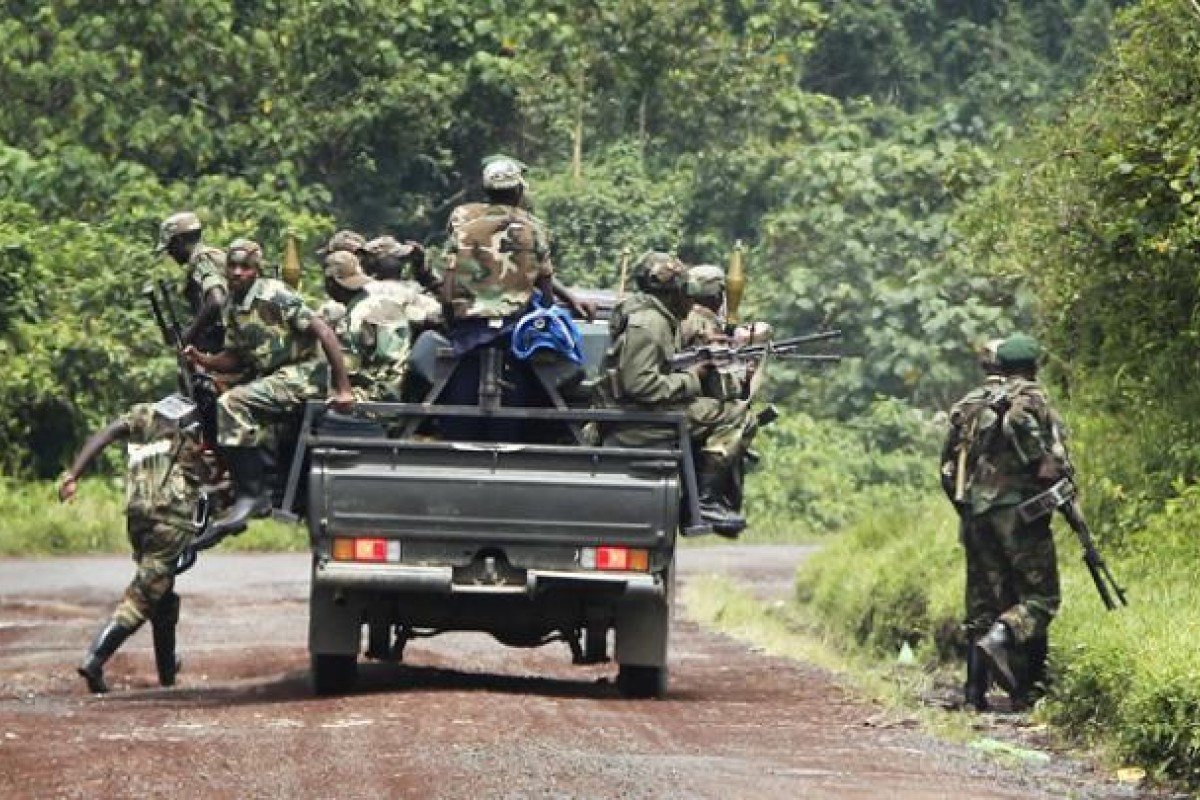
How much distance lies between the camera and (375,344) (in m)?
15.0

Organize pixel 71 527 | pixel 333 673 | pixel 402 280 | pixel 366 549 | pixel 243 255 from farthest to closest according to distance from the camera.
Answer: pixel 71 527
pixel 402 280
pixel 243 255
pixel 333 673
pixel 366 549

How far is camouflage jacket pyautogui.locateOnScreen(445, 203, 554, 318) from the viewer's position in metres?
14.3

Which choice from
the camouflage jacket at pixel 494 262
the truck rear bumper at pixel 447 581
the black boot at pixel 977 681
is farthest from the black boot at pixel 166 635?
the black boot at pixel 977 681

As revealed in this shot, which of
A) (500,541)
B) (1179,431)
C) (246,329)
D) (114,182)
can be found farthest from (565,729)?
(114,182)

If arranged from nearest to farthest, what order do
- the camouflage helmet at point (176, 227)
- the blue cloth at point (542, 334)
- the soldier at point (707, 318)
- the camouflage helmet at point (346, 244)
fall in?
1. the blue cloth at point (542, 334)
2. the camouflage helmet at point (176, 227)
3. the camouflage helmet at point (346, 244)
4. the soldier at point (707, 318)

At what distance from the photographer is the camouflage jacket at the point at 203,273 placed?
49.5ft

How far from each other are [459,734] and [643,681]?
3087 millimetres

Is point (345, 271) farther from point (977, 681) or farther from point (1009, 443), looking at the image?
point (977, 681)

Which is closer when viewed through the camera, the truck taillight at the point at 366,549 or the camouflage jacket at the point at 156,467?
the truck taillight at the point at 366,549

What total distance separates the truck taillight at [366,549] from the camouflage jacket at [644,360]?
1.44 meters

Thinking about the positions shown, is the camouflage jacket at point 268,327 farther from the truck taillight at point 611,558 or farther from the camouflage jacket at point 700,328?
the camouflage jacket at point 700,328

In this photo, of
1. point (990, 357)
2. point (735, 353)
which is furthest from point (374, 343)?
point (990, 357)

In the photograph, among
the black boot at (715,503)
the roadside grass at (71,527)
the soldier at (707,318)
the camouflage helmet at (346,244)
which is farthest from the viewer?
the roadside grass at (71,527)

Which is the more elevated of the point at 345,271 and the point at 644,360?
the point at 345,271
